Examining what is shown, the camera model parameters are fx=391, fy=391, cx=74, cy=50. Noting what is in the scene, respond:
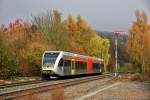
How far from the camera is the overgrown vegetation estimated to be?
36.0 meters

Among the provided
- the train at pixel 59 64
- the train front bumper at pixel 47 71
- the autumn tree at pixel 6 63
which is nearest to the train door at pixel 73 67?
the train at pixel 59 64

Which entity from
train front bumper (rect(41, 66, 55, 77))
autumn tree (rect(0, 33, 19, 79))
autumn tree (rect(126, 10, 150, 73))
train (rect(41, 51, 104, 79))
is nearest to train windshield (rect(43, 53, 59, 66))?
train (rect(41, 51, 104, 79))

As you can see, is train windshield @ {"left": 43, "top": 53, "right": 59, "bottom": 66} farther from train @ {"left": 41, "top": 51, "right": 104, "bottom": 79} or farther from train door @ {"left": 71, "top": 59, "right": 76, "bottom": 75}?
train door @ {"left": 71, "top": 59, "right": 76, "bottom": 75}

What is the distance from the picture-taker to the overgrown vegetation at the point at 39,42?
36.0 metres

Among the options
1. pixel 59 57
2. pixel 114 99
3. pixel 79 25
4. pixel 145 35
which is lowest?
pixel 114 99

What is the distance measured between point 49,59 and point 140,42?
35.6ft

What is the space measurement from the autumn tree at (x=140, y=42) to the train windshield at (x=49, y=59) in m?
9.99

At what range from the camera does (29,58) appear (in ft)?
136

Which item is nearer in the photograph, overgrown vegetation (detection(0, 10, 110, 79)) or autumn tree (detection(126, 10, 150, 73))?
overgrown vegetation (detection(0, 10, 110, 79))

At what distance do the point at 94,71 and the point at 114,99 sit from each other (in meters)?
36.1

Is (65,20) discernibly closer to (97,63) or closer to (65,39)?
(65,39)

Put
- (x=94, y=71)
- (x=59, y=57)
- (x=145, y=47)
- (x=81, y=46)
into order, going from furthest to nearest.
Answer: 1. (x=81, y=46)
2. (x=94, y=71)
3. (x=145, y=47)
4. (x=59, y=57)

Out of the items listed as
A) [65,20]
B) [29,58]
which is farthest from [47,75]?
[65,20]

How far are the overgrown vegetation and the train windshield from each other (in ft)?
9.12
